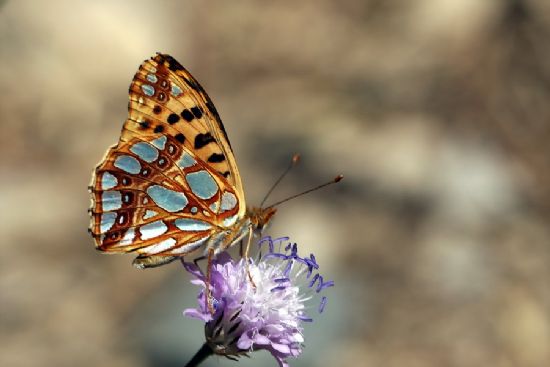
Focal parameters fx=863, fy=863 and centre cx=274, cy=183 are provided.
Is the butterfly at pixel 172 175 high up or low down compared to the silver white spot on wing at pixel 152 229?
up

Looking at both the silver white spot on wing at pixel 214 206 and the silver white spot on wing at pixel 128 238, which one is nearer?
the silver white spot on wing at pixel 128 238

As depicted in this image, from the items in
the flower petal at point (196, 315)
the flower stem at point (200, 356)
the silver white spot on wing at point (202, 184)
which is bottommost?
the flower stem at point (200, 356)

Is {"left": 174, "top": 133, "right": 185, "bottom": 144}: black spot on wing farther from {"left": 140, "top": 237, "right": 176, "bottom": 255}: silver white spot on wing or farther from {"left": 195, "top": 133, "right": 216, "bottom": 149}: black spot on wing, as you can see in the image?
{"left": 140, "top": 237, "right": 176, "bottom": 255}: silver white spot on wing

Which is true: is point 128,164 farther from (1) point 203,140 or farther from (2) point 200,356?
(2) point 200,356

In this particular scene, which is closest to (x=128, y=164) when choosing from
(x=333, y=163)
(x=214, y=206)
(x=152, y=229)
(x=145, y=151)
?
(x=145, y=151)

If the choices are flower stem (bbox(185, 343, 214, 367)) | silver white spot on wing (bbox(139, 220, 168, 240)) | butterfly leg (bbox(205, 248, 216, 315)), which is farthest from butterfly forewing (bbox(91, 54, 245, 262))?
flower stem (bbox(185, 343, 214, 367))

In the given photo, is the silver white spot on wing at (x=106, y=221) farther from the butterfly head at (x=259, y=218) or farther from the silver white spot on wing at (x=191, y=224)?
the butterfly head at (x=259, y=218)

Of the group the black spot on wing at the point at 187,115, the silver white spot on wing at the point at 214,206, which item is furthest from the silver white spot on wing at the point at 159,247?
the black spot on wing at the point at 187,115

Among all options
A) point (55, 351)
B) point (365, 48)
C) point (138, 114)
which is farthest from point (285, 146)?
point (138, 114)
